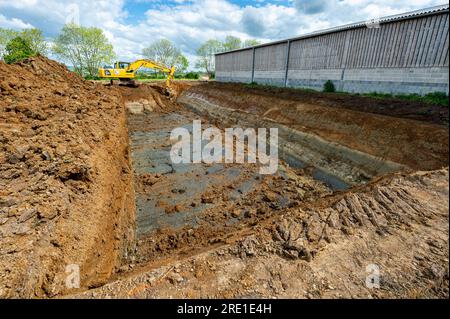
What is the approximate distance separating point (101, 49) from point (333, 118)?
1777 inches

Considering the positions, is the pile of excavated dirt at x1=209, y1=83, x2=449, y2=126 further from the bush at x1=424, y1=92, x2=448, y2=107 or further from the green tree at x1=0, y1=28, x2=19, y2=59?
the green tree at x1=0, y1=28, x2=19, y2=59

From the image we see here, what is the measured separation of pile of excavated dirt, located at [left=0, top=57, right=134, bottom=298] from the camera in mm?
2861

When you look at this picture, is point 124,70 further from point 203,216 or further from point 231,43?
point 231,43

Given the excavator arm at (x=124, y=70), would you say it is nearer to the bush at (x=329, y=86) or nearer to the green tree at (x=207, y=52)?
the bush at (x=329, y=86)

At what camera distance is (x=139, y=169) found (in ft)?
26.2

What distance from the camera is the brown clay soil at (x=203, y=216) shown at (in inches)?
108

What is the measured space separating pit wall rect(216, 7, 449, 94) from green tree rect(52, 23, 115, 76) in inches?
1398

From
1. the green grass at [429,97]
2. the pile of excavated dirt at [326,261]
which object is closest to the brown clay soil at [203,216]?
the pile of excavated dirt at [326,261]

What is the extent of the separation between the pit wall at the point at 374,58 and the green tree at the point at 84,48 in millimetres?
35510

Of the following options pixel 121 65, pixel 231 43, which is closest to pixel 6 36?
pixel 121 65

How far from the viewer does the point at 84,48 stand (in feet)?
132

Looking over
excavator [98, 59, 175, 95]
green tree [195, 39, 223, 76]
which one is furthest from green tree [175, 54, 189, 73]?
excavator [98, 59, 175, 95]

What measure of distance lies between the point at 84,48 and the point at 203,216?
47.2m
